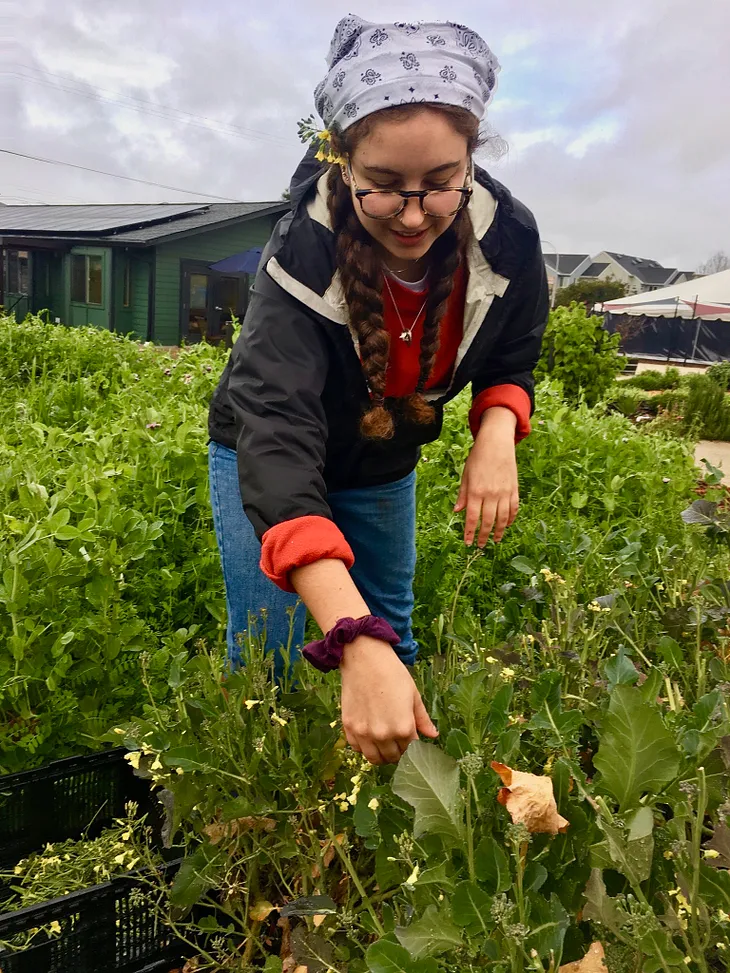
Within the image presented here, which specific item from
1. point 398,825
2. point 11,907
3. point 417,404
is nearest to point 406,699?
point 398,825

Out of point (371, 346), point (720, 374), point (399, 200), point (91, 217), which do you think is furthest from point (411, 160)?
point (91, 217)

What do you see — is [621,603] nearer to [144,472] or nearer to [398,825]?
[398,825]

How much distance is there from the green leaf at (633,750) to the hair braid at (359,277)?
806 millimetres

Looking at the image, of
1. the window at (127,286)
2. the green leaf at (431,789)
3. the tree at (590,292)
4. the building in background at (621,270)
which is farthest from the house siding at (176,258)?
the building in background at (621,270)

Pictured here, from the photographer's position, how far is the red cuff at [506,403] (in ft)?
5.61

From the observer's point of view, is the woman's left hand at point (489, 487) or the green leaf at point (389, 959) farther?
the woman's left hand at point (489, 487)

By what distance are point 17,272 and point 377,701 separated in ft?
74.7

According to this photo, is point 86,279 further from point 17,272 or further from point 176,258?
point 17,272

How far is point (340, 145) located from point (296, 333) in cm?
32

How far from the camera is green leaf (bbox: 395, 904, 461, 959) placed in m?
0.74

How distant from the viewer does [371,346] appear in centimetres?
142

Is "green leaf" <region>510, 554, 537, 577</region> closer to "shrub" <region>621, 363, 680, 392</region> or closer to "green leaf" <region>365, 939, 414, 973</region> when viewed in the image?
"green leaf" <region>365, 939, 414, 973</region>

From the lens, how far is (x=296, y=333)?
1.30 m

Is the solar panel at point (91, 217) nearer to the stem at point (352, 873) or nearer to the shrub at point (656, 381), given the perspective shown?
the shrub at point (656, 381)
